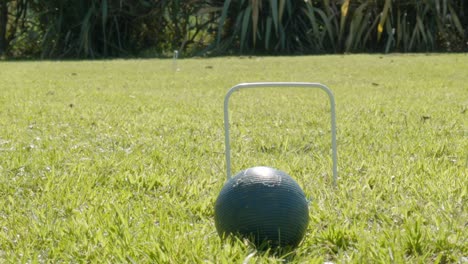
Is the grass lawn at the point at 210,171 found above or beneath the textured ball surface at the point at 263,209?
beneath

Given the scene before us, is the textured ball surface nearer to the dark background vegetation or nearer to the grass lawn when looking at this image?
the grass lawn

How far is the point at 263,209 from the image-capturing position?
8.22 feet

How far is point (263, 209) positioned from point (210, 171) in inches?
64.5

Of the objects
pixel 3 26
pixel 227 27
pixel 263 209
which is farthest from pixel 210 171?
pixel 3 26

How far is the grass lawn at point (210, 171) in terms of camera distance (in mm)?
2699

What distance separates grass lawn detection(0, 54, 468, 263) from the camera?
2.70m

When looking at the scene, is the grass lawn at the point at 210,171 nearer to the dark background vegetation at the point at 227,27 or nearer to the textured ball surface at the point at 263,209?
the textured ball surface at the point at 263,209

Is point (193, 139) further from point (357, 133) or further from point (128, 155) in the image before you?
point (357, 133)

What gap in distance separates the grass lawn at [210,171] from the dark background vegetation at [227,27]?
34.0 feet

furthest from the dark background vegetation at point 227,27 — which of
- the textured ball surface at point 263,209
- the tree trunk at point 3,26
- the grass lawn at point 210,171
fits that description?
the textured ball surface at point 263,209

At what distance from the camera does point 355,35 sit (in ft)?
61.8

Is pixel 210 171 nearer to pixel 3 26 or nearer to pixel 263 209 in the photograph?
pixel 263 209

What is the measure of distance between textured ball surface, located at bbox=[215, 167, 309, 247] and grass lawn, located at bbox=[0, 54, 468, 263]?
A: 8 centimetres

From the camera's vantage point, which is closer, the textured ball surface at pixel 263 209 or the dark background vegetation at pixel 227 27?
the textured ball surface at pixel 263 209
